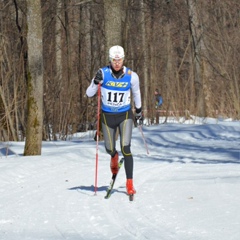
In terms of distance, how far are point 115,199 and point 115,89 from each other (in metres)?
1.40

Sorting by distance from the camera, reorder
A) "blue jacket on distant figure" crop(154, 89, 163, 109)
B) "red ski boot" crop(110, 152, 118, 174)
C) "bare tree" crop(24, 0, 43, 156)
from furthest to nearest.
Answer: "blue jacket on distant figure" crop(154, 89, 163, 109)
"bare tree" crop(24, 0, 43, 156)
"red ski boot" crop(110, 152, 118, 174)

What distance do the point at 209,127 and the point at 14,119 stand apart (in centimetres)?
785

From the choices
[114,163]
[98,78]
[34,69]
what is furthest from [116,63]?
[34,69]

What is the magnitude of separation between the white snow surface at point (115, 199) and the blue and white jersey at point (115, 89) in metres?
1.18

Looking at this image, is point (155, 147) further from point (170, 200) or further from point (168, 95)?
point (170, 200)

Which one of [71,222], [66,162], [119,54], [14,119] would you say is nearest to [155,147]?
[14,119]

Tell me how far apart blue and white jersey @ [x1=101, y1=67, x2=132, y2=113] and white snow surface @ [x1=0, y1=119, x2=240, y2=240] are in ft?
3.89

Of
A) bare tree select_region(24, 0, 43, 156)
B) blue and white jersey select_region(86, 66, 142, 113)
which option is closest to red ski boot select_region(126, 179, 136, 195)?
blue and white jersey select_region(86, 66, 142, 113)

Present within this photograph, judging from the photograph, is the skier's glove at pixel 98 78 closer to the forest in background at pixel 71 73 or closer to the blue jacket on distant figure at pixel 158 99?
the forest in background at pixel 71 73

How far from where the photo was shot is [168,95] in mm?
23891

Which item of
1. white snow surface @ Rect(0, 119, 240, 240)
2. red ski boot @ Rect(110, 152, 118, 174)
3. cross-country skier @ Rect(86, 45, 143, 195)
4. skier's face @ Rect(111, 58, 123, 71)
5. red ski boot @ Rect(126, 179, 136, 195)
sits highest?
skier's face @ Rect(111, 58, 123, 71)

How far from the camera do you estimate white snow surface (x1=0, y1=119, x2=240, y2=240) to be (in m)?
6.46

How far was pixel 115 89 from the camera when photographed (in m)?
8.84

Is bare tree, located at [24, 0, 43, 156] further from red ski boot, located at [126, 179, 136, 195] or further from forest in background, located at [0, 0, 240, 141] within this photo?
red ski boot, located at [126, 179, 136, 195]
